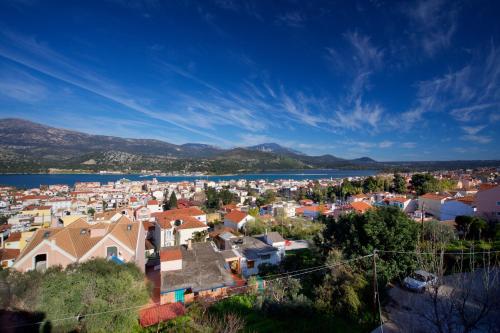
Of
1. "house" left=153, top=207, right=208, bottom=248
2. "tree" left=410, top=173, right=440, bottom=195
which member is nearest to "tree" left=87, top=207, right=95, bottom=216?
"house" left=153, top=207, right=208, bottom=248

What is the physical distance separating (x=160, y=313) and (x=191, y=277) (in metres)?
3.42

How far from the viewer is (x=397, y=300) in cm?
1194

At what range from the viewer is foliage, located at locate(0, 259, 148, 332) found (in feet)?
29.5

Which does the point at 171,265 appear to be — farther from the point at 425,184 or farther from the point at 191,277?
the point at 425,184

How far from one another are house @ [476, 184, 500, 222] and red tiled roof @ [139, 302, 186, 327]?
1137 inches

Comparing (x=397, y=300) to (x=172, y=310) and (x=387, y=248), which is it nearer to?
(x=387, y=248)

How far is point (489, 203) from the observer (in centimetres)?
2608

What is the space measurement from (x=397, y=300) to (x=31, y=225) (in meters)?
43.6

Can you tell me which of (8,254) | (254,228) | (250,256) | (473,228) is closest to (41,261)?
(8,254)

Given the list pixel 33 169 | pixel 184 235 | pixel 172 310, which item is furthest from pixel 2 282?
pixel 33 169

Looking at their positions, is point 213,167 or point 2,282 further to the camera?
point 213,167

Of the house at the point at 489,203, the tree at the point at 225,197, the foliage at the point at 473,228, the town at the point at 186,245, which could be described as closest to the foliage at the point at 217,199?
the tree at the point at 225,197

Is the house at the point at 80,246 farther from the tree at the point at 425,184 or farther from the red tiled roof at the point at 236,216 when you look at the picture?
the tree at the point at 425,184

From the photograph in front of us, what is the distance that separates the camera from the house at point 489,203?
2525cm
